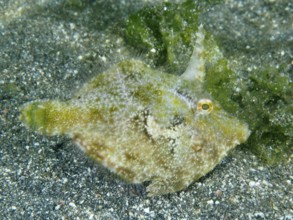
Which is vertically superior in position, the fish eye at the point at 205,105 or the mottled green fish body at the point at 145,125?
the fish eye at the point at 205,105

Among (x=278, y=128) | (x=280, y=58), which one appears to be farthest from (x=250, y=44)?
(x=278, y=128)

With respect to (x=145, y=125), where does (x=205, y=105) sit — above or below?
above

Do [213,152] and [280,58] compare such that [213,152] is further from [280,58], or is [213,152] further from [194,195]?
[280,58]

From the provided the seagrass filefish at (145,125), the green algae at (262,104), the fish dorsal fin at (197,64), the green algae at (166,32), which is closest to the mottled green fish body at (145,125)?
the seagrass filefish at (145,125)

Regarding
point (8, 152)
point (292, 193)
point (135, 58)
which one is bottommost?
point (8, 152)

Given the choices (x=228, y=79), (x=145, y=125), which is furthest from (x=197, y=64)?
(x=145, y=125)

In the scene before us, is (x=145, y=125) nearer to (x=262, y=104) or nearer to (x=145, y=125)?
(x=145, y=125)

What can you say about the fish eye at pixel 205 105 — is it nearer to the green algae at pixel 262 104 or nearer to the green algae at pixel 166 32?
the green algae at pixel 262 104
